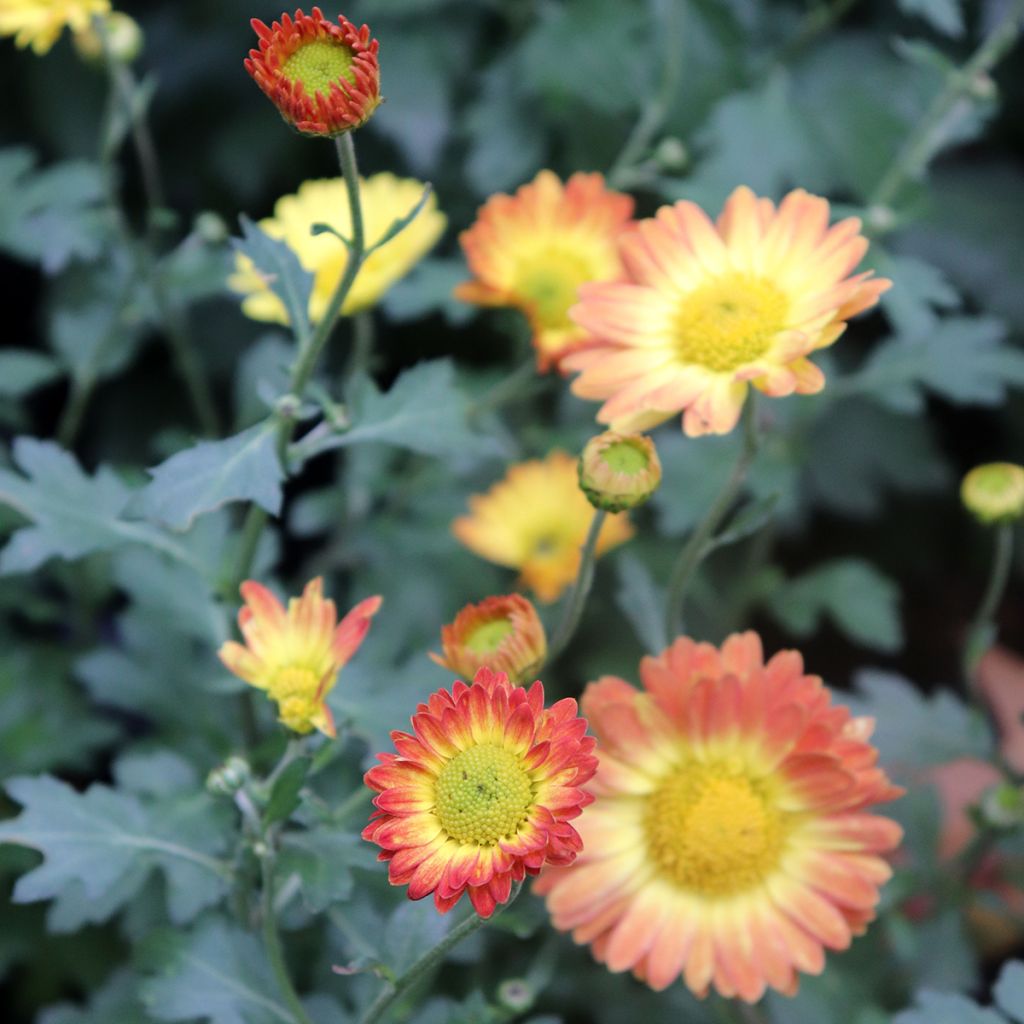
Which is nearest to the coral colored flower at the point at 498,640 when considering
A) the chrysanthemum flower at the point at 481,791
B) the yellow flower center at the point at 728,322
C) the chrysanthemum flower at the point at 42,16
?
the chrysanthemum flower at the point at 481,791

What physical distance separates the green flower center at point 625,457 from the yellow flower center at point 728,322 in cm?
13

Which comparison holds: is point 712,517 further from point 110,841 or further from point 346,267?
point 110,841

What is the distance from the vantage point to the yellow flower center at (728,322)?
82 centimetres

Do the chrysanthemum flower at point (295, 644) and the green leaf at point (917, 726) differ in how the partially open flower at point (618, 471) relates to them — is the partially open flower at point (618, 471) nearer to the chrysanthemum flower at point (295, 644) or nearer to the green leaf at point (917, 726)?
the chrysanthemum flower at point (295, 644)

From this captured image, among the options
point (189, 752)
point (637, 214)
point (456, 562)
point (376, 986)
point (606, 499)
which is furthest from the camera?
point (637, 214)

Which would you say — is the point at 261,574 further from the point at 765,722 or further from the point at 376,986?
the point at 765,722

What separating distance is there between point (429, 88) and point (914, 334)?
60cm

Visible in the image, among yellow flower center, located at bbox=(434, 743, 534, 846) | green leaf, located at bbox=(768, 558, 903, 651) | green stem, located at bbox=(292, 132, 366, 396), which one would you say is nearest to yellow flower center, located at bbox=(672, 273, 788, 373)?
green stem, located at bbox=(292, 132, 366, 396)

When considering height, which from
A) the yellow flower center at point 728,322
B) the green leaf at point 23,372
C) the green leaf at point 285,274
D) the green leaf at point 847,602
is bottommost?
the green leaf at point 847,602

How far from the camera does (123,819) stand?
876 mm

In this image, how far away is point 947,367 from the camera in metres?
1.27

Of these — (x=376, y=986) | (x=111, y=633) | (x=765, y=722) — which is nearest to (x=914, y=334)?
(x=765, y=722)

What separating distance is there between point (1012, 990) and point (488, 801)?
44 centimetres

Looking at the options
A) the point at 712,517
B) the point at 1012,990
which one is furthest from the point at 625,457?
the point at 1012,990
